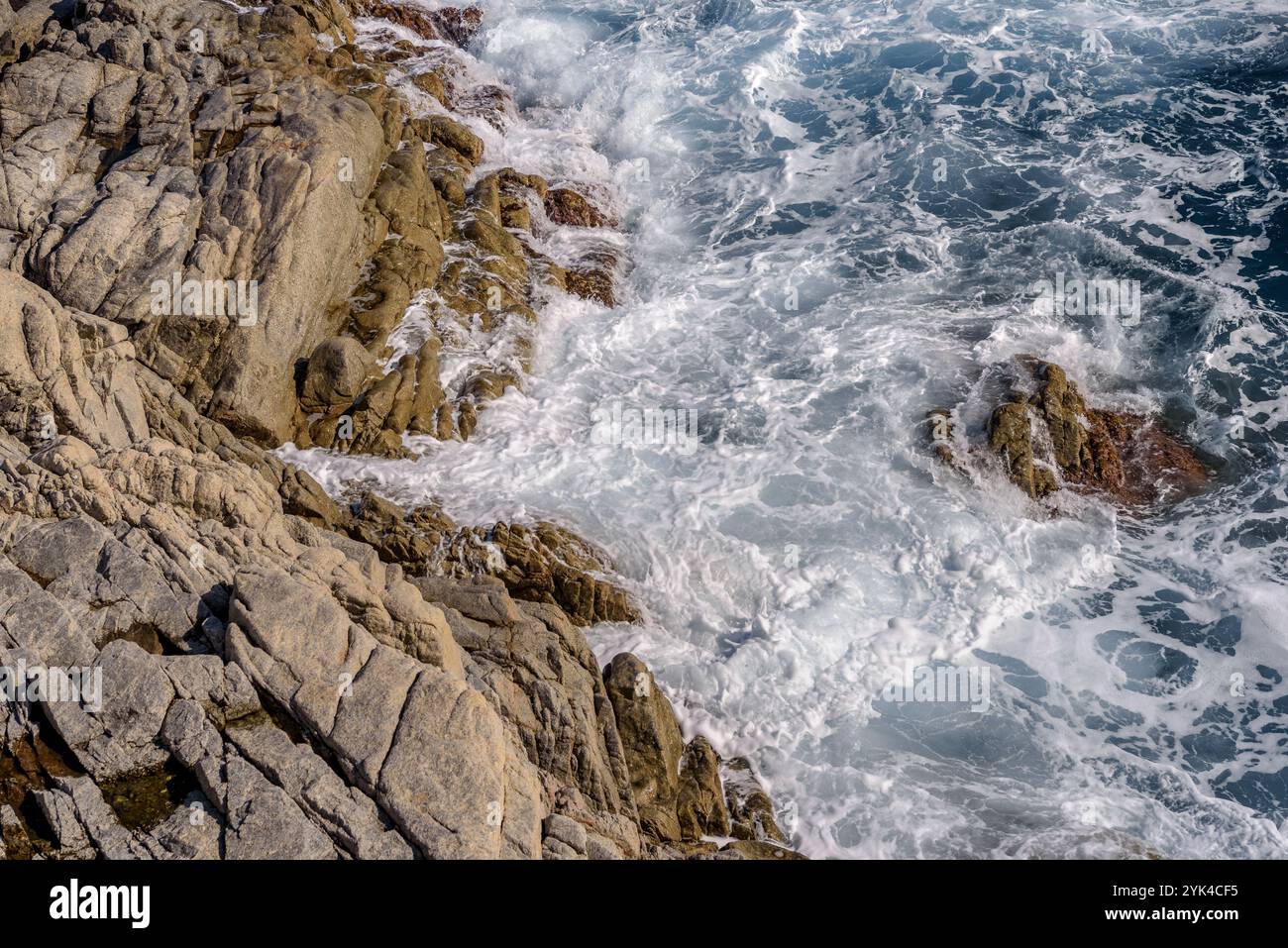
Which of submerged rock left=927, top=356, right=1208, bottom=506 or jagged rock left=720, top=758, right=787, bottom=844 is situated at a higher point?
submerged rock left=927, top=356, right=1208, bottom=506

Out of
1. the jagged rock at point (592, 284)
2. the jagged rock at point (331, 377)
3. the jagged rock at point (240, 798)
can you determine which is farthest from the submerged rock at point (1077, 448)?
the jagged rock at point (240, 798)

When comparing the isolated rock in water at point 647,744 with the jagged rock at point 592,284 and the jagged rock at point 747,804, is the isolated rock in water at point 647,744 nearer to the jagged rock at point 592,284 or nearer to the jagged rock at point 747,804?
the jagged rock at point 747,804

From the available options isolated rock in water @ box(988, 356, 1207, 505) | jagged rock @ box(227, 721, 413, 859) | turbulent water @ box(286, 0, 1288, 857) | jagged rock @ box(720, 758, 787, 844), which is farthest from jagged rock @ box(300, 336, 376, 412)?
isolated rock in water @ box(988, 356, 1207, 505)

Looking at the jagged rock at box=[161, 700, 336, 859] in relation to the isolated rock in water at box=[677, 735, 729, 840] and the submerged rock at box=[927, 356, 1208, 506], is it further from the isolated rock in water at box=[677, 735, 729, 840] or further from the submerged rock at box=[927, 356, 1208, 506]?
the submerged rock at box=[927, 356, 1208, 506]

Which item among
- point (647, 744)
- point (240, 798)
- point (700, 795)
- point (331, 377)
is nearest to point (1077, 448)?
point (700, 795)

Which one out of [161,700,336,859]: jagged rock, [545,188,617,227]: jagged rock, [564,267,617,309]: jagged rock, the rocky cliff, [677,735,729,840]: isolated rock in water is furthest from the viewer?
[545,188,617,227]: jagged rock
